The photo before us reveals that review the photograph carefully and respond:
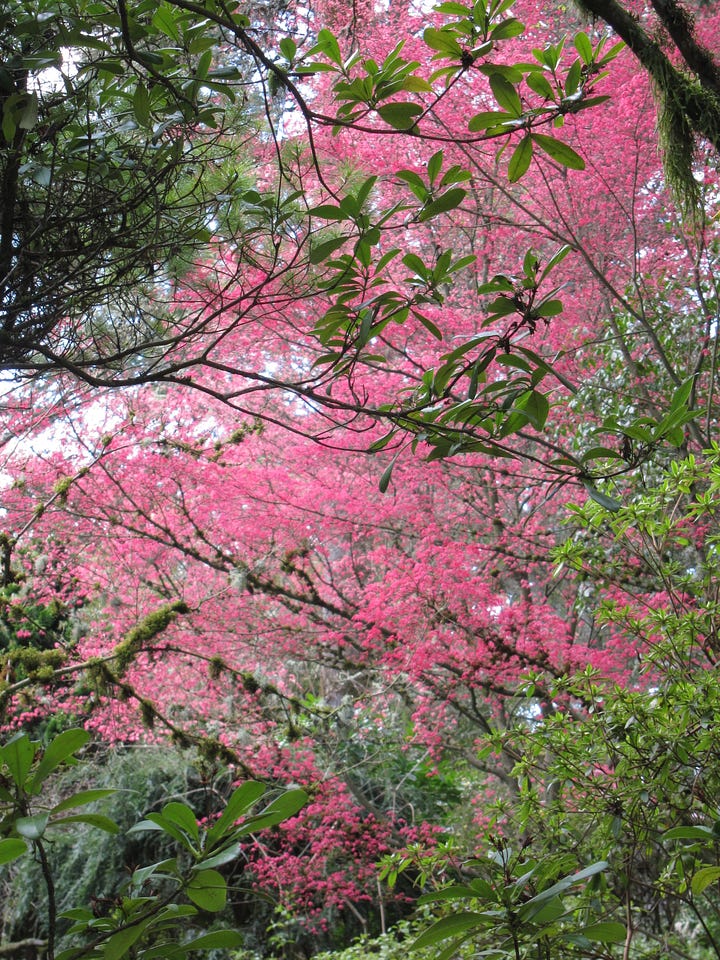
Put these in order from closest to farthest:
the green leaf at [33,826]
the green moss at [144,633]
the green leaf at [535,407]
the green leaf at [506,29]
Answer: the green leaf at [33,826] → the green leaf at [506,29] → the green leaf at [535,407] → the green moss at [144,633]

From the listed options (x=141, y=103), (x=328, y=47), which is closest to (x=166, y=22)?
(x=141, y=103)

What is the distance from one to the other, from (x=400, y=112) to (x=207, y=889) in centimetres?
91

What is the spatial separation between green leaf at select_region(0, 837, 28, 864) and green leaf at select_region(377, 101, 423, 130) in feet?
2.90

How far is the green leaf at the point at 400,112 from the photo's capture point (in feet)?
3.34

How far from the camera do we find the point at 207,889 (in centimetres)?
63

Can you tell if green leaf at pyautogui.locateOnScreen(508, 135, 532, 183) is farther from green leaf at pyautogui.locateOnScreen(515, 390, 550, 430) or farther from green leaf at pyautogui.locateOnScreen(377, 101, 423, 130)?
green leaf at pyautogui.locateOnScreen(515, 390, 550, 430)

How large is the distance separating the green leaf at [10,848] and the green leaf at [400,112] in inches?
34.8

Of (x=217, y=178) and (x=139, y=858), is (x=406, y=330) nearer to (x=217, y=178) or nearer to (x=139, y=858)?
(x=217, y=178)

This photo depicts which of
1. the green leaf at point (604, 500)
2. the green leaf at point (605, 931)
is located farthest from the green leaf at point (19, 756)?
the green leaf at point (604, 500)

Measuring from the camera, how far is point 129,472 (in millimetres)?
4055

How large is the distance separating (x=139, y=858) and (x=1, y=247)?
4968 millimetres

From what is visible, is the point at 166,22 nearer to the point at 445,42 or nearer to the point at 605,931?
the point at 445,42

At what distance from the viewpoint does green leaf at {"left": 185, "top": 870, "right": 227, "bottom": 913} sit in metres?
0.61

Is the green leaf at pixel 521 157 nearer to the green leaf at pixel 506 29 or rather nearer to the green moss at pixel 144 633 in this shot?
the green leaf at pixel 506 29
